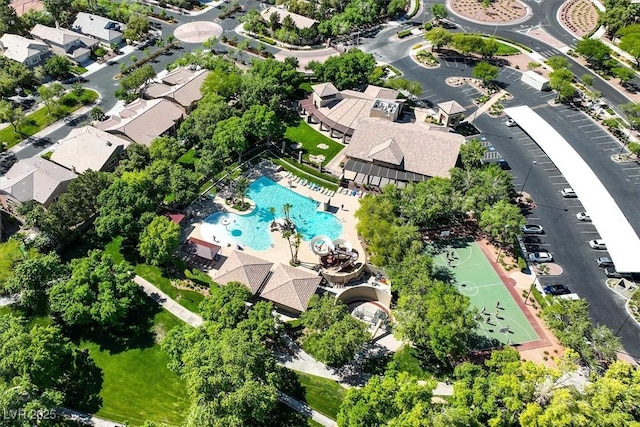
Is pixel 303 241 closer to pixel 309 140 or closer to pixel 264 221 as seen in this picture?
pixel 264 221

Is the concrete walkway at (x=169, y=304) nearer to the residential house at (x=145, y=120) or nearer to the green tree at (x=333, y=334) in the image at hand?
the green tree at (x=333, y=334)

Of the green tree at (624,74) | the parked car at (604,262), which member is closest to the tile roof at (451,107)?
the parked car at (604,262)

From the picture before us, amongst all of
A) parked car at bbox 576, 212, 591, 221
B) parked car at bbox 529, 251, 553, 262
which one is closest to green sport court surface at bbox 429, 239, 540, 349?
parked car at bbox 529, 251, 553, 262

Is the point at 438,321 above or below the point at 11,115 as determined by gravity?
above

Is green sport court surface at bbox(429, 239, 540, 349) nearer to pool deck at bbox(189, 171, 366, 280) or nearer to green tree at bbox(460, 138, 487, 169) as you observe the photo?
pool deck at bbox(189, 171, 366, 280)

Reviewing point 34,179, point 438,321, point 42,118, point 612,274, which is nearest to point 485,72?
point 612,274

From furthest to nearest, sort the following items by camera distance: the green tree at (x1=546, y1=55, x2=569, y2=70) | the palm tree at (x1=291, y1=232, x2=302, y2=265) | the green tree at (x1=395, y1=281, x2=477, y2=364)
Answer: the green tree at (x1=546, y1=55, x2=569, y2=70)
the palm tree at (x1=291, y1=232, x2=302, y2=265)
the green tree at (x1=395, y1=281, x2=477, y2=364)

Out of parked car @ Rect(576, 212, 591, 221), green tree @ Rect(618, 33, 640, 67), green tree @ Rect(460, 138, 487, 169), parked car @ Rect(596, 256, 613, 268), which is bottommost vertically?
parked car @ Rect(596, 256, 613, 268)

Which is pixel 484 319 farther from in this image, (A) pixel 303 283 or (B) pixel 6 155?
(B) pixel 6 155
